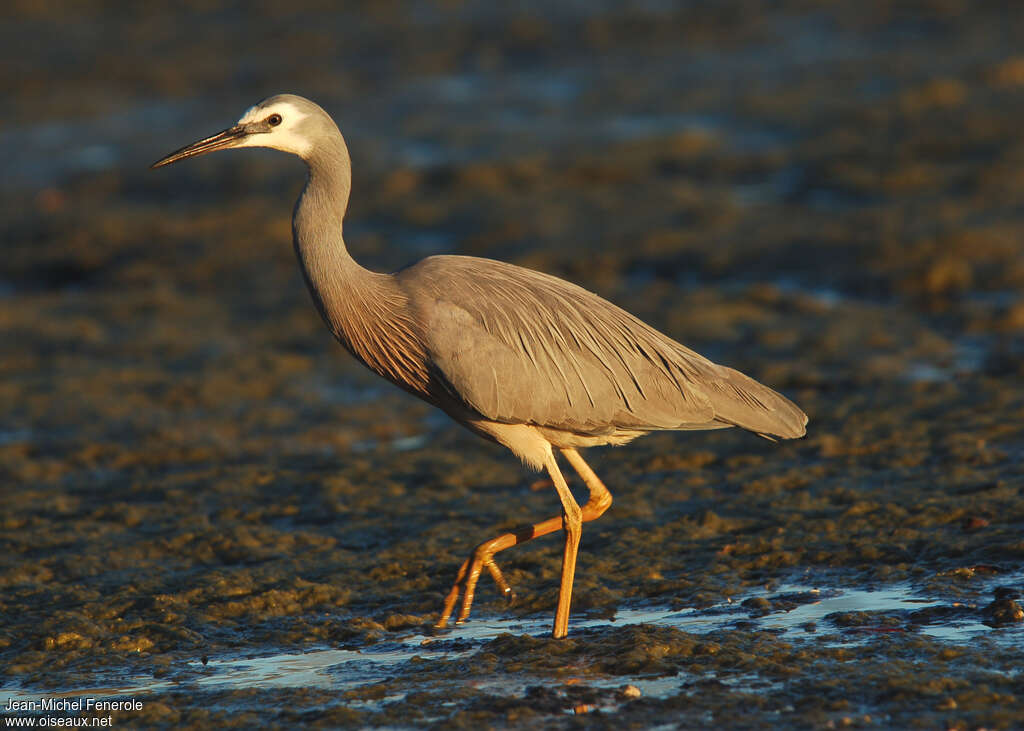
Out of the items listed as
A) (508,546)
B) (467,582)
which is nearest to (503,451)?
(508,546)

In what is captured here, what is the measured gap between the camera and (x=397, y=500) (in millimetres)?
7758

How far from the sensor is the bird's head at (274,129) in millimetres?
6297

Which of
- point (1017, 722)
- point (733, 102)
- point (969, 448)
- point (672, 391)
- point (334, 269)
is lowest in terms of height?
point (1017, 722)

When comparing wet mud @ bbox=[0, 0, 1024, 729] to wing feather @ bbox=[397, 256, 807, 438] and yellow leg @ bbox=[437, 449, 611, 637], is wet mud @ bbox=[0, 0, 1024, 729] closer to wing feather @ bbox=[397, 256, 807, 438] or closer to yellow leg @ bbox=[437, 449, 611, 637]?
yellow leg @ bbox=[437, 449, 611, 637]

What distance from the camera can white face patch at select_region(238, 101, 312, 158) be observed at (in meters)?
6.30

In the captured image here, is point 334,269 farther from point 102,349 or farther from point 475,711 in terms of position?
point 102,349

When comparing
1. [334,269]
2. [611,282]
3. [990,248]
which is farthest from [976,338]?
[334,269]

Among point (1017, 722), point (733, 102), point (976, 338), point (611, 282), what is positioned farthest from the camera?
point (733, 102)

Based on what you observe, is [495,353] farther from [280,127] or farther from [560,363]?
[280,127]

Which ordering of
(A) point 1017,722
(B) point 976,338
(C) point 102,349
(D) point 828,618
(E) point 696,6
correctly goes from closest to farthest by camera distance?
Answer: (A) point 1017,722 < (D) point 828,618 < (B) point 976,338 < (C) point 102,349 < (E) point 696,6

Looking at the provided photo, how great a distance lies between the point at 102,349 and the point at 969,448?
6.32m

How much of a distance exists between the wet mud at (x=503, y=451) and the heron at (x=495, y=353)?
66 cm

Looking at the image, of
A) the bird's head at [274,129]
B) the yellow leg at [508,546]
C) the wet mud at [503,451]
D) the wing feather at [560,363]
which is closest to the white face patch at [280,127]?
the bird's head at [274,129]

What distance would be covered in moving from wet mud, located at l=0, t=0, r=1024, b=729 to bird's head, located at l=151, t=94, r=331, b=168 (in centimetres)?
206
